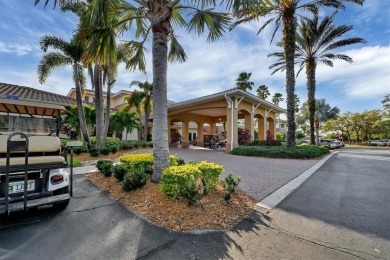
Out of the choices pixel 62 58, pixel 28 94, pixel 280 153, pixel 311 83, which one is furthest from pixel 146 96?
pixel 311 83

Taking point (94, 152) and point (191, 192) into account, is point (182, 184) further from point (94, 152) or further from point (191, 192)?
point (94, 152)

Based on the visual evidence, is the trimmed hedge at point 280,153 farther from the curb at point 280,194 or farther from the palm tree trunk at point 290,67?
the curb at point 280,194

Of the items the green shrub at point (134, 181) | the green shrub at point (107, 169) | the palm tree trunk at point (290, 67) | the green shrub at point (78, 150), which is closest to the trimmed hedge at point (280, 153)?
the palm tree trunk at point (290, 67)

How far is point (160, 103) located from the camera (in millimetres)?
5309

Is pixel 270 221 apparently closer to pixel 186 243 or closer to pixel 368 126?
pixel 186 243

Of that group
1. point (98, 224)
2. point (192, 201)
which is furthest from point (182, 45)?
point (98, 224)

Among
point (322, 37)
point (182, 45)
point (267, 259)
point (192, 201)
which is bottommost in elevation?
point (267, 259)

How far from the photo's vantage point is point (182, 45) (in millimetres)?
8062

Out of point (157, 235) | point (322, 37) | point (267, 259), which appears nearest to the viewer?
point (267, 259)

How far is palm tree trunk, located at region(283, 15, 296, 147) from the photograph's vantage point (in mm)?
14203

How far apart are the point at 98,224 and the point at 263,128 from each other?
19489 millimetres

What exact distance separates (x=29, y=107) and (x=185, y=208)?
4960 millimetres

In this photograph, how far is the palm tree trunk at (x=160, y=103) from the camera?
525 centimetres

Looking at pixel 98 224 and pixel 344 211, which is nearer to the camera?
pixel 98 224
